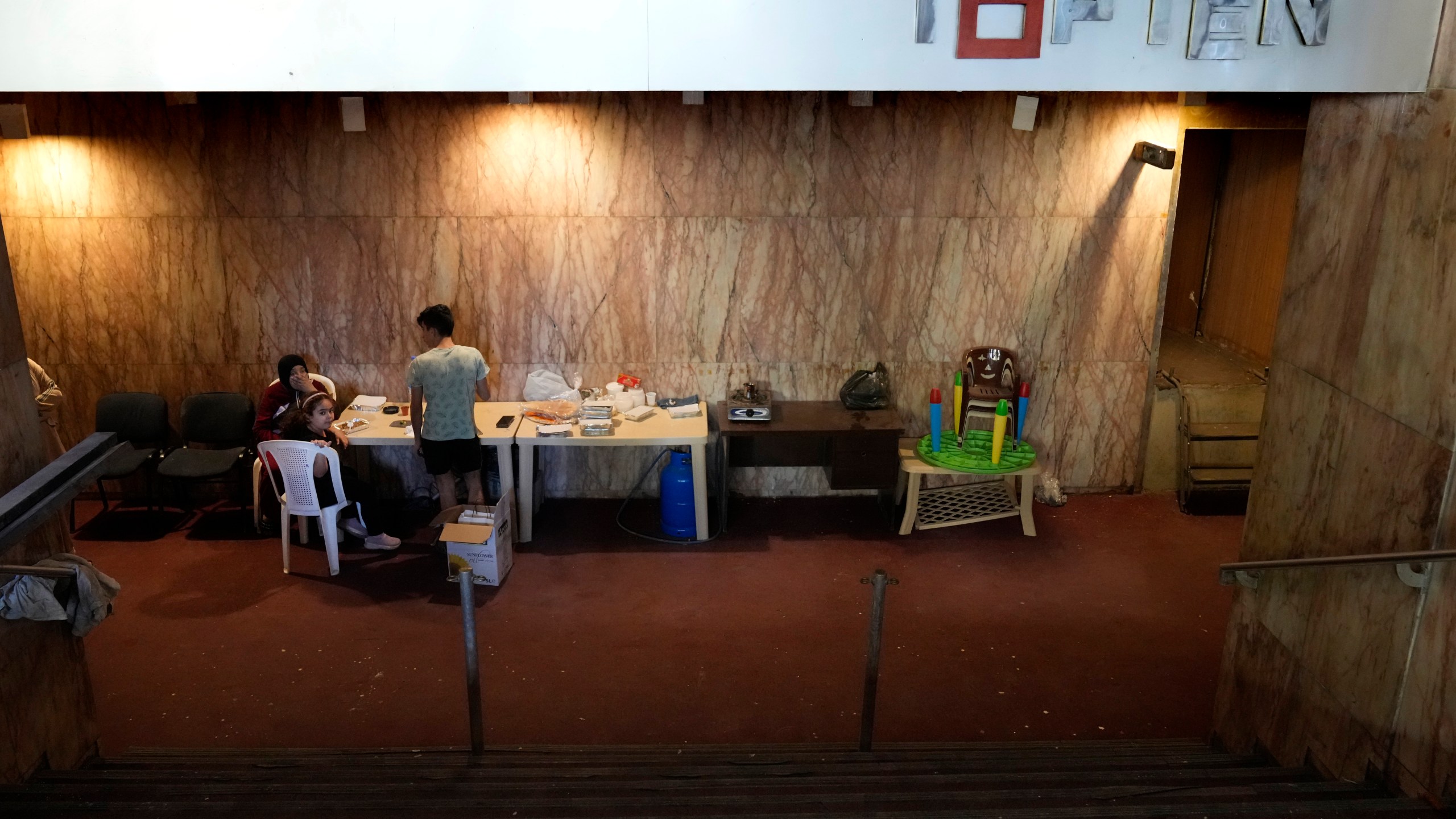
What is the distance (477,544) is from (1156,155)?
16.2 feet

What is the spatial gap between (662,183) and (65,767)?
15.4ft

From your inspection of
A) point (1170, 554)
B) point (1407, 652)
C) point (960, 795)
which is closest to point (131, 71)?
point (960, 795)

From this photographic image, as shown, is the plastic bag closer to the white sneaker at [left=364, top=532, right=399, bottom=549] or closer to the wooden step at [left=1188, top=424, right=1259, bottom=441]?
the white sneaker at [left=364, top=532, right=399, bottom=549]

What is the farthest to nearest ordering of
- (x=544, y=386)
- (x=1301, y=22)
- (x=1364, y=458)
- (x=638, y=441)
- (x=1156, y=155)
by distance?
(x=544, y=386) → (x=1156, y=155) → (x=638, y=441) → (x=1364, y=458) → (x=1301, y=22)

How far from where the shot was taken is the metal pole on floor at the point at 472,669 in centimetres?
432

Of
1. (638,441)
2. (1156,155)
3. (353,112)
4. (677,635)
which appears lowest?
(677,635)

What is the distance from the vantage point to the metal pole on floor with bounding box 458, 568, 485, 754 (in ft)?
14.2

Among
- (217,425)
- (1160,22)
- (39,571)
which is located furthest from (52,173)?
(1160,22)

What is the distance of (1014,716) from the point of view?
5145 millimetres

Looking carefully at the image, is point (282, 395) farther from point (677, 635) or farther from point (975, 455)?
point (975, 455)

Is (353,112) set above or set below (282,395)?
above

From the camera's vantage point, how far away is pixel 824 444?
7.32 meters

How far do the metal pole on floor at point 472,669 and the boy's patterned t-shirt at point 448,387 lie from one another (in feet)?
7.55

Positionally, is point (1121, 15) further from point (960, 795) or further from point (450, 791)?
point (450, 791)
